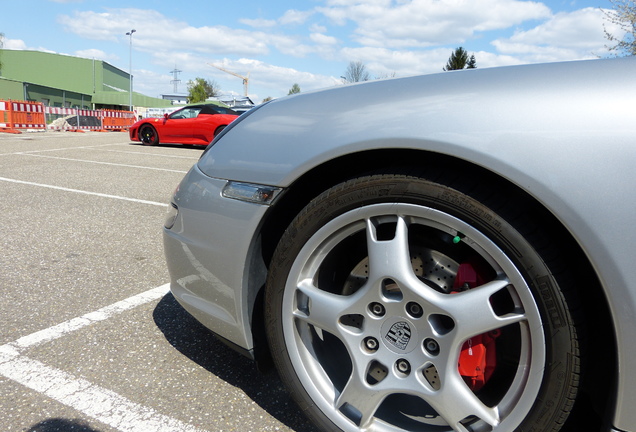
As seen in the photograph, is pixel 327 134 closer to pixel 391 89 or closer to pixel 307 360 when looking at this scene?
pixel 391 89

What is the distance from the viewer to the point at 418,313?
1.28 metres

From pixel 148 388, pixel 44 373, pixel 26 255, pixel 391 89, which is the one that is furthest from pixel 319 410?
pixel 26 255

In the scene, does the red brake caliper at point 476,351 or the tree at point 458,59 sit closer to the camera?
the red brake caliper at point 476,351

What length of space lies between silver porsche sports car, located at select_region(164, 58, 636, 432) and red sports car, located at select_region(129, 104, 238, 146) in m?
11.0

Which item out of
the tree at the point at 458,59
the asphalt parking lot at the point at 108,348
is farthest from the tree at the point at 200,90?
the asphalt parking lot at the point at 108,348

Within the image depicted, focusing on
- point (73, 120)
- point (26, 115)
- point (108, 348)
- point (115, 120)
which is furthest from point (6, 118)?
point (108, 348)

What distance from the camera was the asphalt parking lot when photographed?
1.61 metres

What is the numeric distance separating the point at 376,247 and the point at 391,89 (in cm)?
48

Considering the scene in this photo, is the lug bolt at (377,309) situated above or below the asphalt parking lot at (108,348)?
above

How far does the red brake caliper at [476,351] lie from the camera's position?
1.30m

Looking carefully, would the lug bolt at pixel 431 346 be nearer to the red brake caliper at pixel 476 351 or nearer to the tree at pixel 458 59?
the red brake caliper at pixel 476 351

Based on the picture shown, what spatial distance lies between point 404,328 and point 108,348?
1399 millimetres

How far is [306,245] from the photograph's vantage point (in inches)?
55.3

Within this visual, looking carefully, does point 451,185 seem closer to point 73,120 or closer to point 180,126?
point 180,126
